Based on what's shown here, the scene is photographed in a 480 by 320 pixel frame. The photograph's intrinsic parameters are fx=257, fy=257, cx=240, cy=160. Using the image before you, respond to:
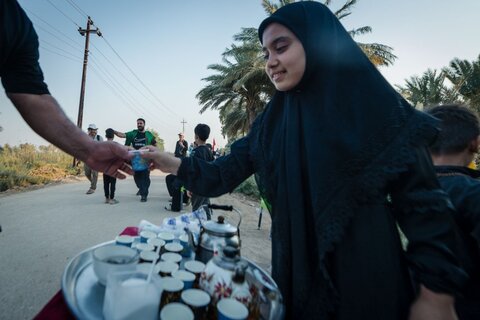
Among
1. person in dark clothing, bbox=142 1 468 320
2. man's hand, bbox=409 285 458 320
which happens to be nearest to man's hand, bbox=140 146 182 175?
person in dark clothing, bbox=142 1 468 320

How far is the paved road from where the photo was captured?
257 centimetres

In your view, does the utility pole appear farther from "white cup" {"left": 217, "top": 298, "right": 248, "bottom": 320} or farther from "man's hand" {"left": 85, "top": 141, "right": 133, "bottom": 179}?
"white cup" {"left": 217, "top": 298, "right": 248, "bottom": 320}

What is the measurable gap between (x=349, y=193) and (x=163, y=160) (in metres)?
0.97

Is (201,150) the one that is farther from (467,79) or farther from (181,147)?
(467,79)

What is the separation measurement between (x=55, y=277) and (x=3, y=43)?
8.87 ft

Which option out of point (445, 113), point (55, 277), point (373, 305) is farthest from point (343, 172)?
point (55, 277)

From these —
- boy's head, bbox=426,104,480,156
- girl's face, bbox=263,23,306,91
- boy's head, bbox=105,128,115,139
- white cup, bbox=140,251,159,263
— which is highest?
girl's face, bbox=263,23,306,91

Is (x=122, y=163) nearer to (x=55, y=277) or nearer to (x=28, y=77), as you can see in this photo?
(x=28, y=77)

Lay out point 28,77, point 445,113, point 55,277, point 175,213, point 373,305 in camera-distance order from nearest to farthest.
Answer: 1. point 373,305
2. point 28,77
3. point 445,113
4. point 55,277
5. point 175,213

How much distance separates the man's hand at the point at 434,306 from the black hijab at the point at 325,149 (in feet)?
0.94

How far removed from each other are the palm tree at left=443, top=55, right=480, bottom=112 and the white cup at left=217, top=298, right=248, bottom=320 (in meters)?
18.4

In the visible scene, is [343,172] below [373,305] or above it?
above

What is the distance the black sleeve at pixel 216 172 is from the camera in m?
1.38

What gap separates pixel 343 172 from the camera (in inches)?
37.4
